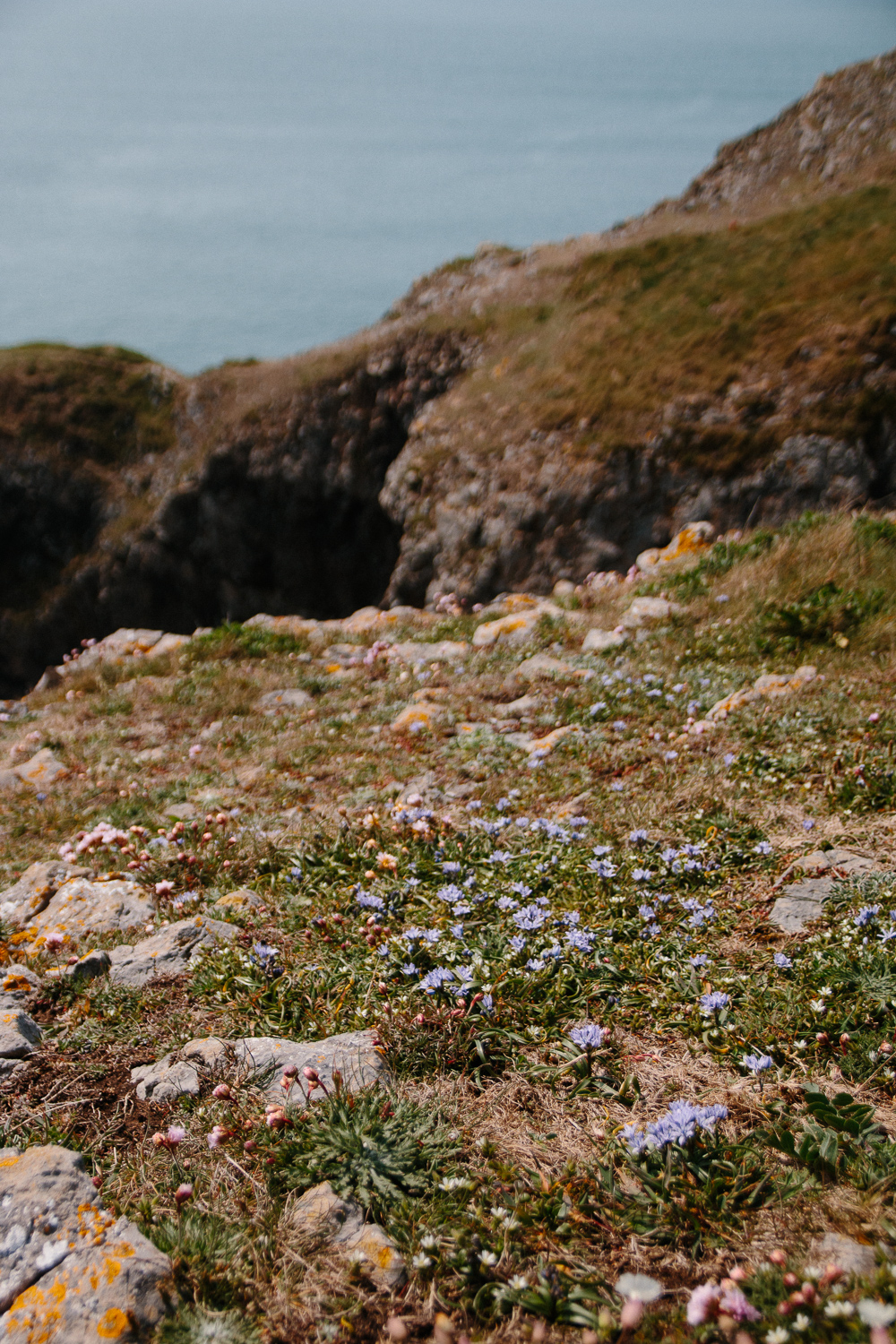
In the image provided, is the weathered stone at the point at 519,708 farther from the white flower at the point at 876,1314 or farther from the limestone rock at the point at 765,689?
the white flower at the point at 876,1314

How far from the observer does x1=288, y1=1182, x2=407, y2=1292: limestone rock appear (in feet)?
7.97

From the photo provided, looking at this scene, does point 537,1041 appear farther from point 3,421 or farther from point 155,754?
point 3,421

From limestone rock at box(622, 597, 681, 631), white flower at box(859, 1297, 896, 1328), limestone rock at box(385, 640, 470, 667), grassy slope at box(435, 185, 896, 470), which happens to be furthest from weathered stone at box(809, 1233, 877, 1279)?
grassy slope at box(435, 185, 896, 470)

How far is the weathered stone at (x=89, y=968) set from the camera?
4.17 metres

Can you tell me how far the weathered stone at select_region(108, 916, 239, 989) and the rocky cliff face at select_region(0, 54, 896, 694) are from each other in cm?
2233

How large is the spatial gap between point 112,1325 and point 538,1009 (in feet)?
6.36

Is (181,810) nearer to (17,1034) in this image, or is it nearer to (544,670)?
(17,1034)

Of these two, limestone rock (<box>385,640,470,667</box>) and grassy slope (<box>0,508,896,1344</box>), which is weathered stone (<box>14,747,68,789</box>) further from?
limestone rock (<box>385,640,470,667</box>)

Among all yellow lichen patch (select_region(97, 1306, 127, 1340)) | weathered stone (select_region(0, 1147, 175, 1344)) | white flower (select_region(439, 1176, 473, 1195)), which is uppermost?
weathered stone (select_region(0, 1147, 175, 1344))

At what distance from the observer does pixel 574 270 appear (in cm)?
3797

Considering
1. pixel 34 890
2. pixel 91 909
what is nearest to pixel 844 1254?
pixel 91 909

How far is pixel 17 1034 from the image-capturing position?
143 inches

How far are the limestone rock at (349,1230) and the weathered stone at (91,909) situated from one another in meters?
2.61

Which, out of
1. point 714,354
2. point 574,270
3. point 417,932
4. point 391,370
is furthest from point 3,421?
point 417,932
